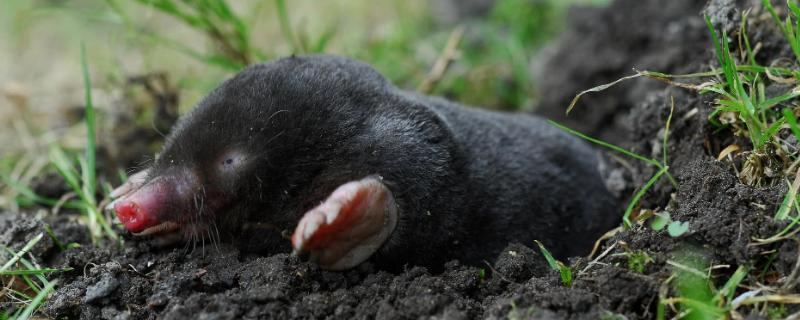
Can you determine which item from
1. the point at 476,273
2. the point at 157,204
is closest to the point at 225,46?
the point at 157,204

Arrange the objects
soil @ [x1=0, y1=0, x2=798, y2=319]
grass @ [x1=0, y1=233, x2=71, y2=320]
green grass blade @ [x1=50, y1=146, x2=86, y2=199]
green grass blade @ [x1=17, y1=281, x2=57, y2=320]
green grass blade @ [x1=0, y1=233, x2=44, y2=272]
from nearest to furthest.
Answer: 1. soil @ [x1=0, y1=0, x2=798, y2=319]
2. green grass blade @ [x1=17, y1=281, x2=57, y2=320]
3. grass @ [x1=0, y1=233, x2=71, y2=320]
4. green grass blade @ [x1=0, y1=233, x2=44, y2=272]
5. green grass blade @ [x1=50, y1=146, x2=86, y2=199]

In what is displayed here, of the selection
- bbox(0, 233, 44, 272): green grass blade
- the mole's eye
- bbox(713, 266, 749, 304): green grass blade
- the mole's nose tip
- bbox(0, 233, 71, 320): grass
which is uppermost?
the mole's eye

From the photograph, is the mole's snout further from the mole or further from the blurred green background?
the blurred green background

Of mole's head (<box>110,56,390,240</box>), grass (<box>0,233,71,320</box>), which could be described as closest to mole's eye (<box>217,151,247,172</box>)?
mole's head (<box>110,56,390,240</box>)

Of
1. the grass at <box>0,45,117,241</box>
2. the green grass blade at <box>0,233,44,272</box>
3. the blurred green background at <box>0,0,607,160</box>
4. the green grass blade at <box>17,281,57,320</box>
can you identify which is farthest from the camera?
the blurred green background at <box>0,0,607,160</box>

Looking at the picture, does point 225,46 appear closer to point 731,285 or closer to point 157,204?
point 157,204

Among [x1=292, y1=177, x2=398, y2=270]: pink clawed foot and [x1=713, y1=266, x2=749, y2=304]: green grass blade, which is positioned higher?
[x1=292, y1=177, x2=398, y2=270]: pink clawed foot

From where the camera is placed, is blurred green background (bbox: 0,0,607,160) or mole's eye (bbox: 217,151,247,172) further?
blurred green background (bbox: 0,0,607,160)
